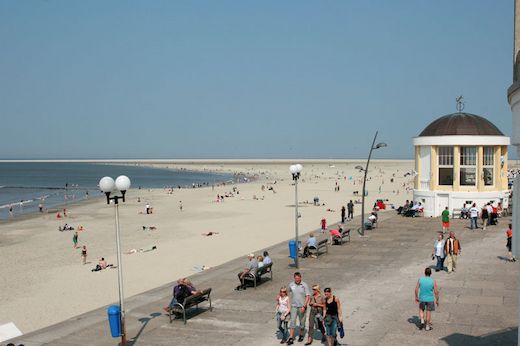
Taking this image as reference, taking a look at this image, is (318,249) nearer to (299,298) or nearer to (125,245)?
(299,298)

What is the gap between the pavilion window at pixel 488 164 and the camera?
84.9 feet

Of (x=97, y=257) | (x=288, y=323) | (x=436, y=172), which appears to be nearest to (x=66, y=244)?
(x=97, y=257)

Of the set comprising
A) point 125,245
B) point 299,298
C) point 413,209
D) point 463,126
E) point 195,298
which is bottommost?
point 125,245

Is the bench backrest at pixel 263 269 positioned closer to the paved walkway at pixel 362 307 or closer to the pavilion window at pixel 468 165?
the paved walkway at pixel 362 307

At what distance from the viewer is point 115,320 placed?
954 centimetres

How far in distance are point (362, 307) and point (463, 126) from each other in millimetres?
17267

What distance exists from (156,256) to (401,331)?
52.9ft

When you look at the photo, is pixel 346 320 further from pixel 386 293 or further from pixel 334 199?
pixel 334 199

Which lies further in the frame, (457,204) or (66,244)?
(66,244)

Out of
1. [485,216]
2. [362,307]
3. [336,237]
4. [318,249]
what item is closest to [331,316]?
[362,307]

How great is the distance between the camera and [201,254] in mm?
23938

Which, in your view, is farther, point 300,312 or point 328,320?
point 300,312

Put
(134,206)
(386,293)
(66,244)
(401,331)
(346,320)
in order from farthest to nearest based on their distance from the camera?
(134,206) → (66,244) → (386,293) → (346,320) → (401,331)

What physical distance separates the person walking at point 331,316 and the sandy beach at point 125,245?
30.0 feet
